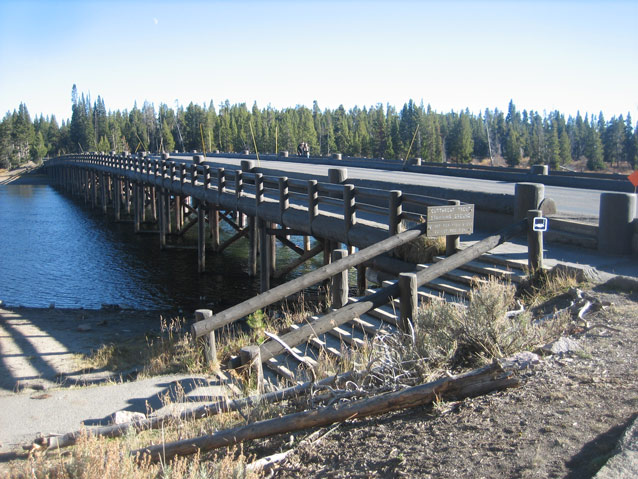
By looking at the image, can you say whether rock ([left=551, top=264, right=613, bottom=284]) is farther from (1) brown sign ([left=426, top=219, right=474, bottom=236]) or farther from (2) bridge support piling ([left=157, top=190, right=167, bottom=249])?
(2) bridge support piling ([left=157, top=190, right=167, bottom=249])

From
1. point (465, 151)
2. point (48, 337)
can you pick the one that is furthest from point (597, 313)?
point (465, 151)

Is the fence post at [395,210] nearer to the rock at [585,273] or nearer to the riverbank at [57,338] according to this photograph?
the rock at [585,273]

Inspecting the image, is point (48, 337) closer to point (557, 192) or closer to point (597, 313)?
point (597, 313)

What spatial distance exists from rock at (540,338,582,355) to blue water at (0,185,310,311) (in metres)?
13.4

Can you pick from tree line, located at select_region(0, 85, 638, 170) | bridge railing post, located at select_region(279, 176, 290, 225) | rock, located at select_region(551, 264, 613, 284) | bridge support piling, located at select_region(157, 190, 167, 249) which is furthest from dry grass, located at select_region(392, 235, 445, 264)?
tree line, located at select_region(0, 85, 638, 170)

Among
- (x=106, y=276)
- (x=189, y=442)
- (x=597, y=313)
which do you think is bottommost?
(x=106, y=276)

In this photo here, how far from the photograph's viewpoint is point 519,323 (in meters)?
5.37

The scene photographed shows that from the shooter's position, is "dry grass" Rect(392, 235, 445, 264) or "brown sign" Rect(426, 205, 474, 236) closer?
"brown sign" Rect(426, 205, 474, 236)

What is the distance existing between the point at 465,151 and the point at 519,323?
110546mm

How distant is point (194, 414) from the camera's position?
215 inches

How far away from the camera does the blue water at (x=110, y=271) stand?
61.4 feet

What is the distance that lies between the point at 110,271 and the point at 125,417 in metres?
18.2

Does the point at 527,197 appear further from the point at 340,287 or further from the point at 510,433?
the point at 510,433

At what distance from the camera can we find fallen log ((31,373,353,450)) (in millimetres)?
5238
